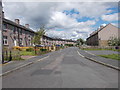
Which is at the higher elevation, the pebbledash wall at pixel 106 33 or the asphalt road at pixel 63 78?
the pebbledash wall at pixel 106 33

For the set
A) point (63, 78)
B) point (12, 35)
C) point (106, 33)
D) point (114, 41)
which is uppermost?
point (106, 33)

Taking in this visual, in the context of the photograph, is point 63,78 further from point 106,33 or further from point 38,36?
point 106,33

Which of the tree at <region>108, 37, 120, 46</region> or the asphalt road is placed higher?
the tree at <region>108, 37, 120, 46</region>

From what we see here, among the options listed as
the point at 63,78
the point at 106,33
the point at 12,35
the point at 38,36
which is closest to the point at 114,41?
the point at 106,33

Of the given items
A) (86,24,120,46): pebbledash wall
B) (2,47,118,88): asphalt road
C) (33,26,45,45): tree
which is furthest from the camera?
(86,24,120,46): pebbledash wall

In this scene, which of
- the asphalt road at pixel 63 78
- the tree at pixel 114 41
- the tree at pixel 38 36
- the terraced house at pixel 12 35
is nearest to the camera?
the asphalt road at pixel 63 78

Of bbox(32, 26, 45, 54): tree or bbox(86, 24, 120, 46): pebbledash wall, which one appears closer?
bbox(32, 26, 45, 54): tree

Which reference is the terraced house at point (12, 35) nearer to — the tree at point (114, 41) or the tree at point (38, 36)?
the tree at point (38, 36)

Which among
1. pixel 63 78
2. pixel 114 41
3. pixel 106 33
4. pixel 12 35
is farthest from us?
pixel 106 33

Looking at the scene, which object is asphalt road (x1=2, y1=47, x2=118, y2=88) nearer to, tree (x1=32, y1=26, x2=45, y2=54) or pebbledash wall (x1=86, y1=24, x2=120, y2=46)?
tree (x1=32, y1=26, x2=45, y2=54)

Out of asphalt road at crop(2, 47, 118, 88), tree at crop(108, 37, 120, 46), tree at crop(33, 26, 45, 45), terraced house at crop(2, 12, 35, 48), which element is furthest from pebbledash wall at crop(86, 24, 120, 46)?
asphalt road at crop(2, 47, 118, 88)

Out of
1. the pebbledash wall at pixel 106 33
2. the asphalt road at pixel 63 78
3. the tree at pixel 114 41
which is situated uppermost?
the pebbledash wall at pixel 106 33

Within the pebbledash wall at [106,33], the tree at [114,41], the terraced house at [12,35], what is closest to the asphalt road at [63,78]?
the terraced house at [12,35]

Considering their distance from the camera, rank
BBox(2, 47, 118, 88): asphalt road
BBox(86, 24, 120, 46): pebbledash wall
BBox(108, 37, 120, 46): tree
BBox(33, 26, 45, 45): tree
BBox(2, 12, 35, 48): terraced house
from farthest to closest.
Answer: BBox(86, 24, 120, 46): pebbledash wall < BBox(108, 37, 120, 46): tree < BBox(33, 26, 45, 45): tree < BBox(2, 12, 35, 48): terraced house < BBox(2, 47, 118, 88): asphalt road
